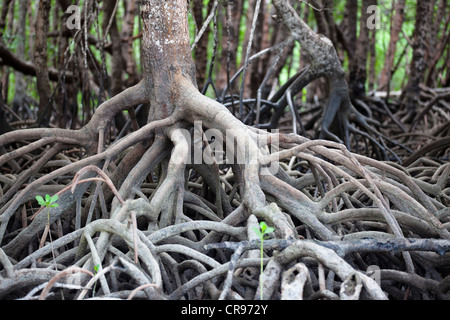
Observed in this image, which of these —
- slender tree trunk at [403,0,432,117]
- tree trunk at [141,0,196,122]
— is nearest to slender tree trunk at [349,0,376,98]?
slender tree trunk at [403,0,432,117]

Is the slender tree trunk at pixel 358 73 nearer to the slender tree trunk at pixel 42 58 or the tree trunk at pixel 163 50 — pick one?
the slender tree trunk at pixel 42 58

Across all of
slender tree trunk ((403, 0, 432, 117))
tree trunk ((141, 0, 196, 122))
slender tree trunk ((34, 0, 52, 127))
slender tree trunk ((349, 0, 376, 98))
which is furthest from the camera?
slender tree trunk ((349, 0, 376, 98))

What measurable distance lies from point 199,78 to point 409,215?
12.4 ft

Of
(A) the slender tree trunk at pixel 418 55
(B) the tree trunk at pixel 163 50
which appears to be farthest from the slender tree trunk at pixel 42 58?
(A) the slender tree trunk at pixel 418 55

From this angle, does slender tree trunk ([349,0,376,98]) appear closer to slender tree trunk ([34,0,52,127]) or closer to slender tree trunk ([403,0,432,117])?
slender tree trunk ([403,0,432,117])

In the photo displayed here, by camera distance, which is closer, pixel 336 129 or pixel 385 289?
pixel 385 289

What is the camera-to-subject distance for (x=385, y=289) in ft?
7.45

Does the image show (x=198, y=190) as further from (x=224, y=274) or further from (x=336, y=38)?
(x=336, y=38)

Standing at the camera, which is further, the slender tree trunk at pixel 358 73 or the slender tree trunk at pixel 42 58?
the slender tree trunk at pixel 358 73

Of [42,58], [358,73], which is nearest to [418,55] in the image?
[358,73]

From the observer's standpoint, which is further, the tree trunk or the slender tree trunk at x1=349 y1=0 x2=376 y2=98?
the slender tree trunk at x1=349 y1=0 x2=376 y2=98

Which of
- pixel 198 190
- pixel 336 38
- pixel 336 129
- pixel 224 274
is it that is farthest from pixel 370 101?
pixel 224 274

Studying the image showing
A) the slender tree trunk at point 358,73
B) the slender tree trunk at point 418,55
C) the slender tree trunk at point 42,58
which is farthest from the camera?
the slender tree trunk at point 358,73

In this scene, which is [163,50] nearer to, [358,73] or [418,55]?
[358,73]
